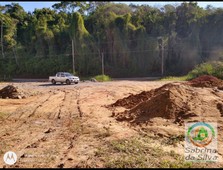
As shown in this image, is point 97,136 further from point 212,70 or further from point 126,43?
point 126,43

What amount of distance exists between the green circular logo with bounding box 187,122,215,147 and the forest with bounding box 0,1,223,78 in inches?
1223

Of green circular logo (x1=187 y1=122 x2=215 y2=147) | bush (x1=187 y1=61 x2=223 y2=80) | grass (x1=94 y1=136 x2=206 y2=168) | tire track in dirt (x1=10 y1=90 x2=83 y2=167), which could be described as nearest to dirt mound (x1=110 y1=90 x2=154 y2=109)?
tire track in dirt (x1=10 y1=90 x2=83 y2=167)

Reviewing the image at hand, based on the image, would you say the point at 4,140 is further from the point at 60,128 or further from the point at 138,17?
the point at 138,17

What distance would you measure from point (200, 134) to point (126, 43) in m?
36.9

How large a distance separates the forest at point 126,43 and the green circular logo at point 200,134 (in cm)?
→ 3107

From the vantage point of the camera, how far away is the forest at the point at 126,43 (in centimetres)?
4278

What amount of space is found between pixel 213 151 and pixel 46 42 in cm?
4532

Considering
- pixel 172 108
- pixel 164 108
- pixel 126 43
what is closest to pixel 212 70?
pixel 126 43

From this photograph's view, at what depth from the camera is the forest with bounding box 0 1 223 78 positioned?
4278cm

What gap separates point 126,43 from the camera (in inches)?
1746

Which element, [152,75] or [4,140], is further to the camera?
[152,75]

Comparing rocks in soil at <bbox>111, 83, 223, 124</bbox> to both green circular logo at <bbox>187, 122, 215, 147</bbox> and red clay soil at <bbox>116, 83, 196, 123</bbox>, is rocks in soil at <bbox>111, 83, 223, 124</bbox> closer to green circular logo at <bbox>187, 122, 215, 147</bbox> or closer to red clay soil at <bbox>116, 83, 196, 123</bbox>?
red clay soil at <bbox>116, 83, 196, 123</bbox>

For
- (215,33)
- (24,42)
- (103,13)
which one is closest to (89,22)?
(103,13)

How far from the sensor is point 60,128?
9.71 m
